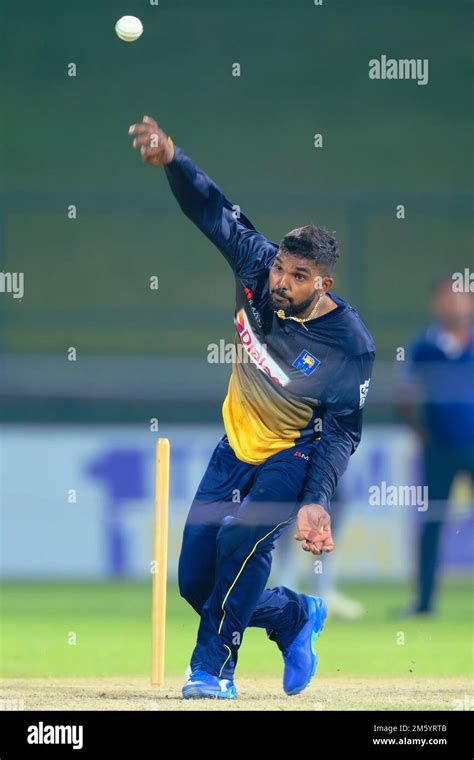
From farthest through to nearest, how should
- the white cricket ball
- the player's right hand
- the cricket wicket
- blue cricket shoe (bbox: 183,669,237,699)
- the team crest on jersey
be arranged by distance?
the white cricket ball < the cricket wicket < the team crest on jersey < blue cricket shoe (bbox: 183,669,237,699) < the player's right hand

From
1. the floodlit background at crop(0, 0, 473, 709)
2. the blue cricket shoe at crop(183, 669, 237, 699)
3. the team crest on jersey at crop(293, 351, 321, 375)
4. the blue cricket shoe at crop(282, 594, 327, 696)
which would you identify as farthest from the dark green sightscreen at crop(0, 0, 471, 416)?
the blue cricket shoe at crop(183, 669, 237, 699)

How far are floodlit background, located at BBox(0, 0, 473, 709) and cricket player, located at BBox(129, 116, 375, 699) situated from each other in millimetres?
2409

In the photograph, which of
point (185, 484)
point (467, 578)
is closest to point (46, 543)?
point (185, 484)

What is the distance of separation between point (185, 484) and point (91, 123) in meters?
7.85

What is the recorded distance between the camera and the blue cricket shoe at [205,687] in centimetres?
604

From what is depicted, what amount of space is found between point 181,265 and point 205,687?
39.5ft

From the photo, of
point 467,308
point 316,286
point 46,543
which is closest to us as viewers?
point 316,286

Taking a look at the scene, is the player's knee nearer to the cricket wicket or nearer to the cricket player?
the cricket player

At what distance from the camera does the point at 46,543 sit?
1280cm

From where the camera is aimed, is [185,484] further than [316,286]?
Yes

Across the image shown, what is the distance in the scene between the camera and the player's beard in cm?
611

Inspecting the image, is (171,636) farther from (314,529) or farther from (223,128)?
(223,128)

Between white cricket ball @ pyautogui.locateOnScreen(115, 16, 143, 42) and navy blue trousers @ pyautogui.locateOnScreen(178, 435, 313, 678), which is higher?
white cricket ball @ pyautogui.locateOnScreen(115, 16, 143, 42)

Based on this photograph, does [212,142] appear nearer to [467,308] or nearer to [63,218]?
[63,218]
